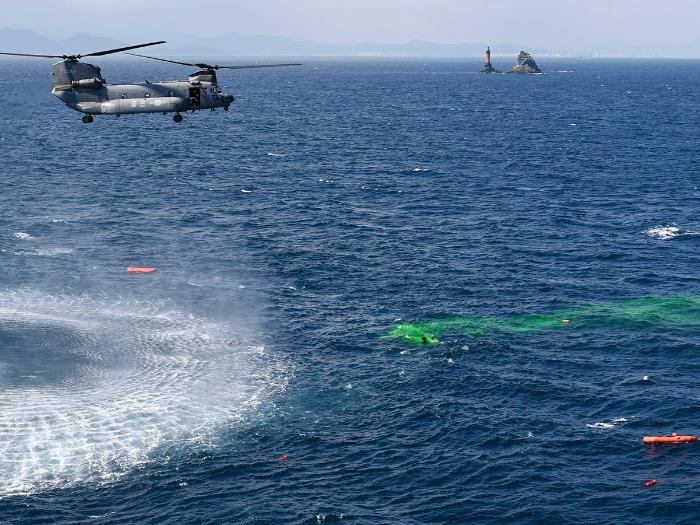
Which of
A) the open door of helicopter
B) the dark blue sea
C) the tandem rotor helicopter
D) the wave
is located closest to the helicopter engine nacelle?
the tandem rotor helicopter

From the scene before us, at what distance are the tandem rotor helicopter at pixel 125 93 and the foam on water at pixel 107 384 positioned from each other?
29348 mm

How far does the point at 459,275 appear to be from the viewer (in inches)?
4943

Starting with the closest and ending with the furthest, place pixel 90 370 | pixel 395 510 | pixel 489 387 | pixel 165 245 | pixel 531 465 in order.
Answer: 1. pixel 395 510
2. pixel 531 465
3. pixel 489 387
4. pixel 90 370
5. pixel 165 245

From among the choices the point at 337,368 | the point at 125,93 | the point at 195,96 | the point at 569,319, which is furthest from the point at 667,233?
the point at 125,93

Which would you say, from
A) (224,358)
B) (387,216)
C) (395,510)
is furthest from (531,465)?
(387,216)

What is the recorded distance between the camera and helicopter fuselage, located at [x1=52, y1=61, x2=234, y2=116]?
86125mm

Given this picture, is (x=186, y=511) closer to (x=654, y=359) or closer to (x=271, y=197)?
(x=654, y=359)

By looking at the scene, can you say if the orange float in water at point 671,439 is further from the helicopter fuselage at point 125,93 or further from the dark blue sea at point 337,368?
the helicopter fuselage at point 125,93

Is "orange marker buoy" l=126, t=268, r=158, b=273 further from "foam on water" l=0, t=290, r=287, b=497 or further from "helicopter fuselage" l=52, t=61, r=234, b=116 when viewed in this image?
"helicopter fuselage" l=52, t=61, r=234, b=116

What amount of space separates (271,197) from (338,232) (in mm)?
33005

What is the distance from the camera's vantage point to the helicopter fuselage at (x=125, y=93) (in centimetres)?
8612

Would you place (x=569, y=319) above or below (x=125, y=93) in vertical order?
below

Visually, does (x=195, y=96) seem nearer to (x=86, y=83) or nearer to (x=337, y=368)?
(x=86, y=83)

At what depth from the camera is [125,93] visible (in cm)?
8794
